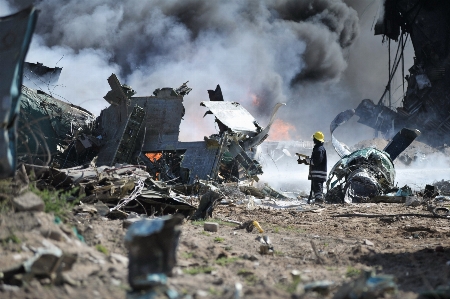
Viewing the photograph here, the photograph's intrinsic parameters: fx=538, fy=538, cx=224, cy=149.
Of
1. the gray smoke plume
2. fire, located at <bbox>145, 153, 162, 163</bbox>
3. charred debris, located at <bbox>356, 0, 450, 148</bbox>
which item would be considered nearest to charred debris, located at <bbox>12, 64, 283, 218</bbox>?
fire, located at <bbox>145, 153, 162, 163</bbox>

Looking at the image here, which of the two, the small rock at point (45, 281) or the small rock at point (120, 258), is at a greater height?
the small rock at point (120, 258)

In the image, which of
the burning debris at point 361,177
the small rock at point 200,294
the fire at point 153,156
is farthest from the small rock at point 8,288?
the fire at point 153,156

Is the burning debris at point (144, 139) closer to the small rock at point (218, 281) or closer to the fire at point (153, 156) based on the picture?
the fire at point (153, 156)

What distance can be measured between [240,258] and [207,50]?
102ft

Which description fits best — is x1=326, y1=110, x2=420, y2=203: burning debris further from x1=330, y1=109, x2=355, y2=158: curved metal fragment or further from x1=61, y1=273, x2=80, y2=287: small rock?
x1=61, y1=273, x2=80, y2=287: small rock

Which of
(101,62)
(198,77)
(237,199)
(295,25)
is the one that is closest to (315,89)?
(295,25)

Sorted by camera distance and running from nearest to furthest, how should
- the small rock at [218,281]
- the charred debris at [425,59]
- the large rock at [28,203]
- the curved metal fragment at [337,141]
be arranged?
the small rock at [218,281] → the large rock at [28,203] → the curved metal fragment at [337,141] → the charred debris at [425,59]

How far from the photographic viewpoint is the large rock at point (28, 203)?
4004 millimetres

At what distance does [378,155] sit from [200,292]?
10788mm

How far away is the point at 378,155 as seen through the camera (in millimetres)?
13180

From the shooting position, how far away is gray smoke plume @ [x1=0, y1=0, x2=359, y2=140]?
2681cm

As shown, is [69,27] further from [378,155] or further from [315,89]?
[315,89]

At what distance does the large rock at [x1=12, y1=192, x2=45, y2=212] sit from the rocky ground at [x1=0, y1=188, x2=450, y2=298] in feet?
0.15

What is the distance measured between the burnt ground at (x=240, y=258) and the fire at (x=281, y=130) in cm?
3278
